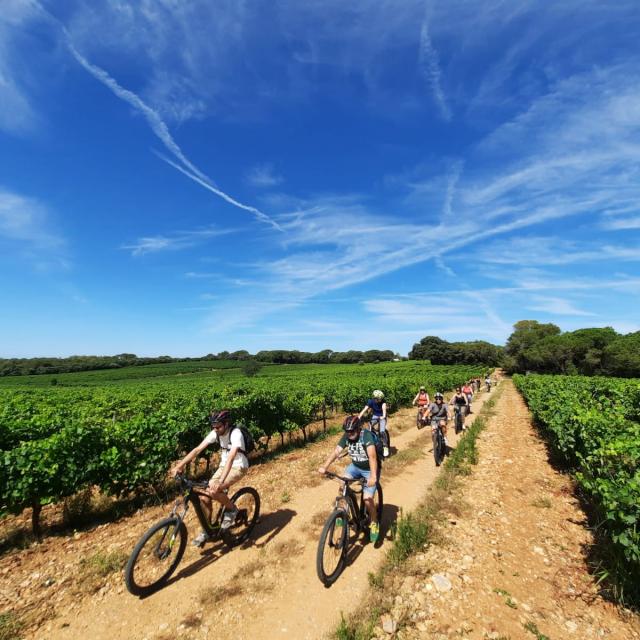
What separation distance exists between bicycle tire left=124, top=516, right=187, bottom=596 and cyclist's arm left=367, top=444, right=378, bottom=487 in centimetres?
310

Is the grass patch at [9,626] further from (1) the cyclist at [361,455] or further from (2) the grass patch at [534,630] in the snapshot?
(2) the grass patch at [534,630]

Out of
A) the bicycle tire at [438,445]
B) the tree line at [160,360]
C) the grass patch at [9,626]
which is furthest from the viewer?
the tree line at [160,360]

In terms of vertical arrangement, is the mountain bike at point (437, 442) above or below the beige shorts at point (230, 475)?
below

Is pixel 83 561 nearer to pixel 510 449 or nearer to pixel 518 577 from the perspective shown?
pixel 518 577

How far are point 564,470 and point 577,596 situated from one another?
7052 mm

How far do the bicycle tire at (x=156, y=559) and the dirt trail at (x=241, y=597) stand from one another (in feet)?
0.59

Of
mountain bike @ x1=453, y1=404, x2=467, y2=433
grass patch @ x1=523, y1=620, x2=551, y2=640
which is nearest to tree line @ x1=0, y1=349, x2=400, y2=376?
mountain bike @ x1=453, y1=404, x2=467, y2=433

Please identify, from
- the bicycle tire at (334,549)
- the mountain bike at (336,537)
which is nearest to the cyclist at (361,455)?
the mountain bike at (336,537)

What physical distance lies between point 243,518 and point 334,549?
6.56ft

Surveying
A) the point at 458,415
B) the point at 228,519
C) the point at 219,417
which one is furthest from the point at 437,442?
the point at 219,417

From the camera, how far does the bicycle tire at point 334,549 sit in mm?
4809

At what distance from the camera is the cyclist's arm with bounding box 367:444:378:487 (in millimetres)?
5320

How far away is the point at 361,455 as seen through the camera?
18.0 feet

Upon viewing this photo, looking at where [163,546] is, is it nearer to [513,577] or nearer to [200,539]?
[200,539]
